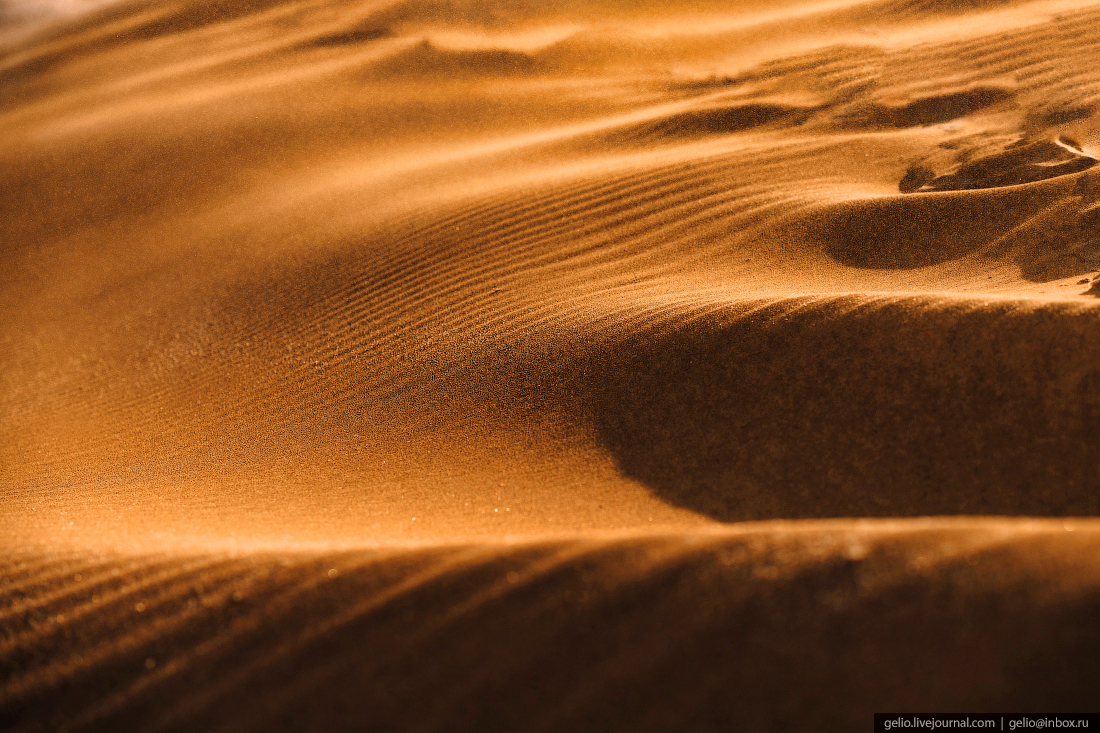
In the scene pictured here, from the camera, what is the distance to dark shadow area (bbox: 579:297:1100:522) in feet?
8.03

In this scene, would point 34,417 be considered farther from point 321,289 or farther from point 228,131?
point 228,131

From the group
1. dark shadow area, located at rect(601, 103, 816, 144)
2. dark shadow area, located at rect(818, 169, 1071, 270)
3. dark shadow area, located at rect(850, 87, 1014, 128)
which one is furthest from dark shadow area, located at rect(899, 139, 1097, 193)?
dark shadow area, located at rect(601, 103, 816, 144)

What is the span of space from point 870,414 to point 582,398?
1.19 metres

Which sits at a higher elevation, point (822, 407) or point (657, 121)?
point (657, 121)

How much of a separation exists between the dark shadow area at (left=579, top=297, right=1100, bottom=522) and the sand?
13mm

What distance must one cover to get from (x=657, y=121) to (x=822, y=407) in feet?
15.9

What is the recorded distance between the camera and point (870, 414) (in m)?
2.72

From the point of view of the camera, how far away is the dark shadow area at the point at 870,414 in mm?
2447

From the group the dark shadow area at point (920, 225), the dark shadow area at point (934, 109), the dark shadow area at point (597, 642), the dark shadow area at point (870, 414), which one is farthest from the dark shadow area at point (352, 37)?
the dark shadow area at point (597, 642)

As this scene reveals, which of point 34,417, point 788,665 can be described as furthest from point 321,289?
point 788,665

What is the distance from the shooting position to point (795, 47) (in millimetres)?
8266

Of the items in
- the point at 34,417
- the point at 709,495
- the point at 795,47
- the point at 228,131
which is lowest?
the point at 709,495

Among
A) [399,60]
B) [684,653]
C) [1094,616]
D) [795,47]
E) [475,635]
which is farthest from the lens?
[399,60]

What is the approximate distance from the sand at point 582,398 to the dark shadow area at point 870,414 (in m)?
0.01
